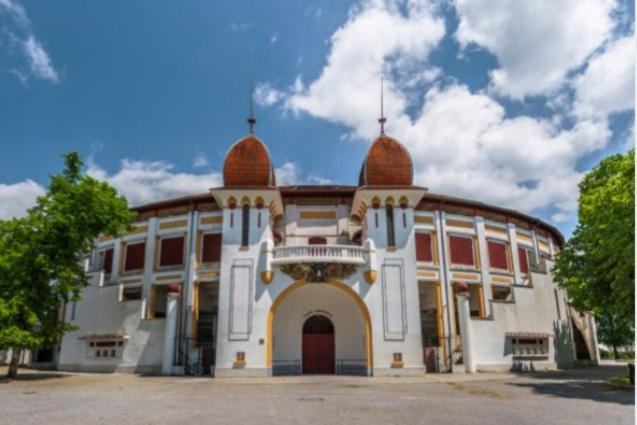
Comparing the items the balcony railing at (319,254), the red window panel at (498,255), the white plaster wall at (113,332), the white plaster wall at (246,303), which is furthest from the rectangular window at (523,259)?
the white plaster wall at (113,332)

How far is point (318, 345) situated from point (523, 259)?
53.3 feet

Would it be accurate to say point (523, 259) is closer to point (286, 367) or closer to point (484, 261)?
point (484, 261)

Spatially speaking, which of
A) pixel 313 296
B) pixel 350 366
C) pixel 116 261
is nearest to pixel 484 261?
pixel 350 366

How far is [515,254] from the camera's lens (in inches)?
1236

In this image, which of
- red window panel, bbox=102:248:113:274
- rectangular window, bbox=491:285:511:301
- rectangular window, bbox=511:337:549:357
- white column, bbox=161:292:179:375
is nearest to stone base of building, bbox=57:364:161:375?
white column, bbox=161:292:179:375

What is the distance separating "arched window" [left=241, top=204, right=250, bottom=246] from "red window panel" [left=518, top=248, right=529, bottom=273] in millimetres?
19266

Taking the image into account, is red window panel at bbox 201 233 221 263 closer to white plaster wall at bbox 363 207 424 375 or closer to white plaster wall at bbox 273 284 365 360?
white plaster wall at bbox 273 284 365 360

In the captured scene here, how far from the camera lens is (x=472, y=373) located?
950 inches

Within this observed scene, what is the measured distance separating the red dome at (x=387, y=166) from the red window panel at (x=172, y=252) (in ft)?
40.5

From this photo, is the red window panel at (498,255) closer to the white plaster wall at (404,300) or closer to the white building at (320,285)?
the white building at (320,285)

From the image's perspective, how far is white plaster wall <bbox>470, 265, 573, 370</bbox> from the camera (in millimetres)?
25438

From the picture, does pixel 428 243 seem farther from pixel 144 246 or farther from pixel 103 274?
pixel 103 274

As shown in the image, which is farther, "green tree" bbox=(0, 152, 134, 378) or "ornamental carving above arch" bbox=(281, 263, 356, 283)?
"ornamental carving above arch" bbox=(281, 263, 356, 283)

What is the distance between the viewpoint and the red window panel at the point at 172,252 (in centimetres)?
2895
